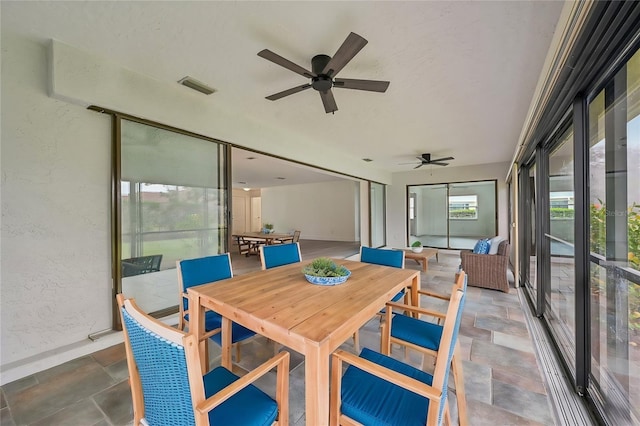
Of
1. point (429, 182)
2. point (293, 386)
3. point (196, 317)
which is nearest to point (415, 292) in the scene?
point (293, 386)

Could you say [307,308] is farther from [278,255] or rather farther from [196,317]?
[278,255]

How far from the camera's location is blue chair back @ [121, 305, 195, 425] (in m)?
0.80

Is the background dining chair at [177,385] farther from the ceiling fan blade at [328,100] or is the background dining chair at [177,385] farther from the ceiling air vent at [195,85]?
the ceiling air vent at [195,85]

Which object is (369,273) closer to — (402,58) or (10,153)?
(402,58)

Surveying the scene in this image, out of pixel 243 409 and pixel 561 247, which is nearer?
pixel 243 409

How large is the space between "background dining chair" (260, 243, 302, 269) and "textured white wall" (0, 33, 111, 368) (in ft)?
4.63

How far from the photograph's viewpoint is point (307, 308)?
1.34 m

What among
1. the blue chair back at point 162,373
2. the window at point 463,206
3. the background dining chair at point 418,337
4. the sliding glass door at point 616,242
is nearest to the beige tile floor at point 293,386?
the background dining chair at point 418,337

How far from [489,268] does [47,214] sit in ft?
17.4

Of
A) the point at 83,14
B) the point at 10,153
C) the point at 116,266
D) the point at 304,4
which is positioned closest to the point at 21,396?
the point at 116,266

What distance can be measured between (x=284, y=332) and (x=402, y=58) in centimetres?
228

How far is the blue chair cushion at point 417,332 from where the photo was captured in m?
1.59

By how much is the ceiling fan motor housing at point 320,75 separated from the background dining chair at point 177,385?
192cm

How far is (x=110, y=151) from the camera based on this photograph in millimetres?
2375
